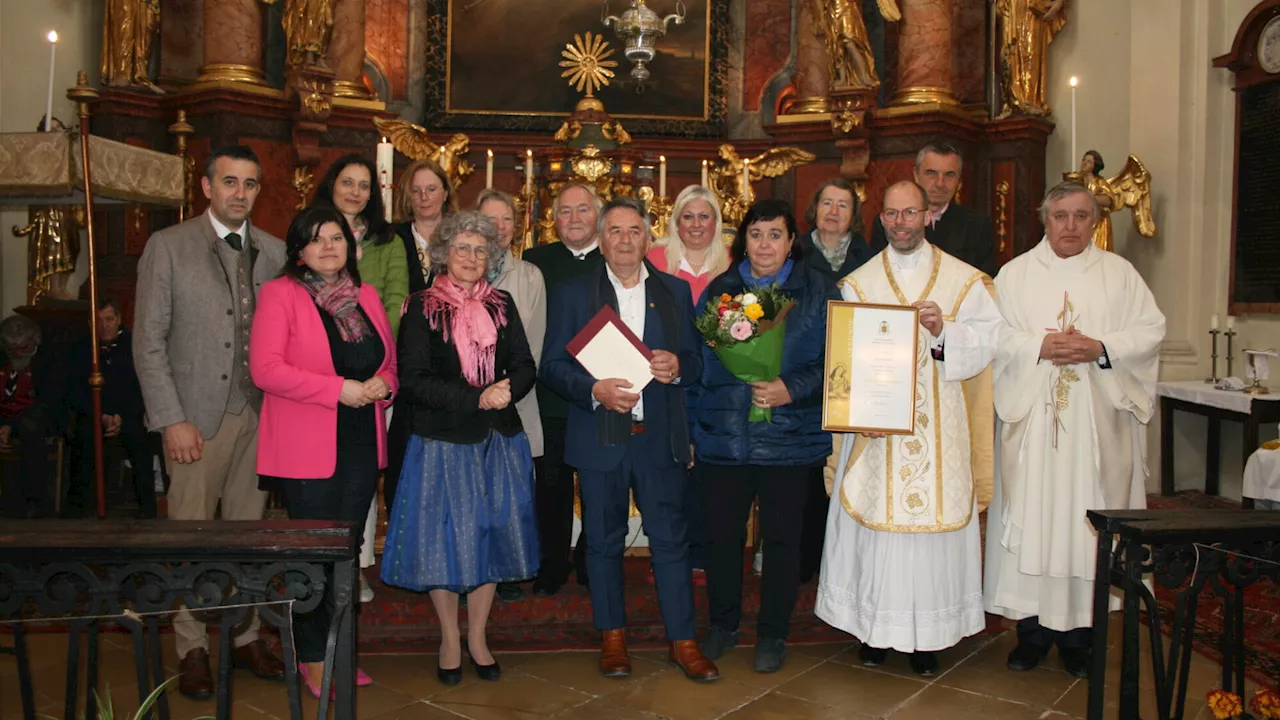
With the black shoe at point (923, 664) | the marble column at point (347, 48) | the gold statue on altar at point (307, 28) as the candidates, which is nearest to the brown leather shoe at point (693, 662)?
the black shoe at point (923, 664)

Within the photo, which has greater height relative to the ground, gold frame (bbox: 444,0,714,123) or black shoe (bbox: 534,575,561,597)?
gold frame (bbox: 444,0,714,123)

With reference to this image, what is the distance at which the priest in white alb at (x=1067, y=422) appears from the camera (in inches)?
169

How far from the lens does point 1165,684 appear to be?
10.4ft

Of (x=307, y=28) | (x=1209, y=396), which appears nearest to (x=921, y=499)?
(x=1209, y=396)

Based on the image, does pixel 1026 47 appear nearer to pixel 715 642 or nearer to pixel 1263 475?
pixel 1263 475

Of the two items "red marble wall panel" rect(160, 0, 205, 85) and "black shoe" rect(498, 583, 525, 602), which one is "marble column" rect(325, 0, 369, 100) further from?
"black shoe" rect(498, 583, 525, 602)

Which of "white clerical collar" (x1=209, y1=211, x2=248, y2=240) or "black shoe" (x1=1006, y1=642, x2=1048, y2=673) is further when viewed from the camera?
"black shoe" (x1=1006, y1=642, x2=1048, y2=673)

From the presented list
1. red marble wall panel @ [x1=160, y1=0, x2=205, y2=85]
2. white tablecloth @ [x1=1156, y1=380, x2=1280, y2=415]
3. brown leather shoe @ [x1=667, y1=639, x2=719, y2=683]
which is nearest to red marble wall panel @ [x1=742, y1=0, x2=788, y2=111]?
white tablecloth @ [x1=1156, y1=380, x2=1280, y2=415]

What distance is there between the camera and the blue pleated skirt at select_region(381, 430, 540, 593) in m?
3.94

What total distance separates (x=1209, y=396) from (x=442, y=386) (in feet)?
18.7

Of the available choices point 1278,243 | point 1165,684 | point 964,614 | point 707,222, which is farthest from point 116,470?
point 1278,243

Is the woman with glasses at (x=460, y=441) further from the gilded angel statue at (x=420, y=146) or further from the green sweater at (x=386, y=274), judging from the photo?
the gilded angel statue at (x=420, y=146)

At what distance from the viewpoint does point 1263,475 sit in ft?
21.9

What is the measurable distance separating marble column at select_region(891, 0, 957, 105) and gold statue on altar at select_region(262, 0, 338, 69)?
4715 mm
